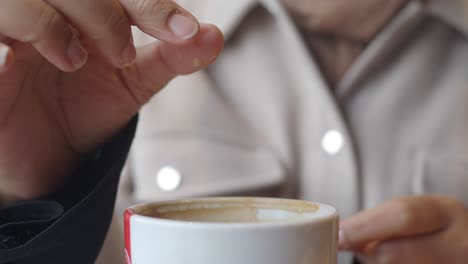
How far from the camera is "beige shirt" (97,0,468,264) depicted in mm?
640

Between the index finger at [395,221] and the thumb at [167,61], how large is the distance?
14 centimetres

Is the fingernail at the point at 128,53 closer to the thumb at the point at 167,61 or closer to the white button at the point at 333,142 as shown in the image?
the thumb at the point at 167,61

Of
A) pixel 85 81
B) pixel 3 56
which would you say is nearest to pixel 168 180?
pixel 85 81

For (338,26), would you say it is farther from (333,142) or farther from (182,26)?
(182,26)

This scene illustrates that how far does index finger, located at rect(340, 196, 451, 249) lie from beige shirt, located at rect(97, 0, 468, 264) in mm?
172

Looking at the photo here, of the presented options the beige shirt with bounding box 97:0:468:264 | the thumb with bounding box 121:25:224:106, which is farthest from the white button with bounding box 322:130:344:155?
the thumb with bounding box 121:25:224:106

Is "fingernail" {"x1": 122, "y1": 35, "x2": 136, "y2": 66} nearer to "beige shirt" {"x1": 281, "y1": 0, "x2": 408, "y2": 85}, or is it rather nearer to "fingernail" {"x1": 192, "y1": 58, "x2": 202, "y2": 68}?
"fingernail" {"x1": 192, "y1": 58, "x2": 202, "y2": 68}

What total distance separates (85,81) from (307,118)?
0.34 meters

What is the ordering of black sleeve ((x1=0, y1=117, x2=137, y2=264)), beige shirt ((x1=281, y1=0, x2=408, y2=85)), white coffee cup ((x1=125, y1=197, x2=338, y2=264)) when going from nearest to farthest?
white coffee cup ((x1=125, y1=197, x2=338, y2=264))
black sleeve ((x1=0, y1=117, x2=137, y2=264))
beige shirt ((x1=281, y1=0, x2=408, y2=85))

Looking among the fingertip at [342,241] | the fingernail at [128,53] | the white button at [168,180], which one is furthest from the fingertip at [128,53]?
the white button at [168,180]

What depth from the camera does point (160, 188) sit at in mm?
644

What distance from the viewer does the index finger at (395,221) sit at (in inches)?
15.5

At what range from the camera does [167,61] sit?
358 millimetres

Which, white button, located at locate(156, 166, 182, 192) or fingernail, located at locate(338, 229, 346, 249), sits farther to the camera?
white button, located at locate(156, 166, 182, 192)
